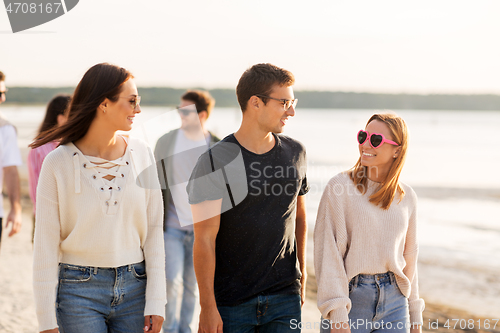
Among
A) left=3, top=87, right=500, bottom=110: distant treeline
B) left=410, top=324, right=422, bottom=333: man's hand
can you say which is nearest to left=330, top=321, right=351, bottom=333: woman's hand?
left=410, top=324, right=422, bottom=333: man's hand

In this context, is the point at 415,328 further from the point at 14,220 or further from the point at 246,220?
the point at 14,220

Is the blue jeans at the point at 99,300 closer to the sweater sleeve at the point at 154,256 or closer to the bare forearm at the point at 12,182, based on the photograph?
the sweater sleeve at the point at 154,256

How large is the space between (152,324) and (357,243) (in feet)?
4.26

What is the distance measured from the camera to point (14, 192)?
4.98 meters

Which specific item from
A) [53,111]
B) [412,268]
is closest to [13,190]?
[53,111]

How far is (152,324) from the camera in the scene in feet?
8.63

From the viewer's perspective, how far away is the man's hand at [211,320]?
2719 mm

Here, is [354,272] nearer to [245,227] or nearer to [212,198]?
[245,227]

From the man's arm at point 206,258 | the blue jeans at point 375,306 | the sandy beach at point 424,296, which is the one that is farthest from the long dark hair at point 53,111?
the blue jeans at point 375,306

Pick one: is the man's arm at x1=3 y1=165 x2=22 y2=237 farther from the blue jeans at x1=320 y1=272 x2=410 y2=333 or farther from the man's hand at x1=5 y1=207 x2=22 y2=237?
the blue jeans at x1=320 y1=272 x2=410 y2=333

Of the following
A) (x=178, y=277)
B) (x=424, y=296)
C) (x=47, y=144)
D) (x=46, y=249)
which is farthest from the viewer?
(x=424, y=296)

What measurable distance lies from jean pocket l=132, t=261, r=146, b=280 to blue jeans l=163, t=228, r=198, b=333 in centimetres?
201

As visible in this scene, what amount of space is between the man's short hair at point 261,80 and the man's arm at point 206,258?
2.40ft

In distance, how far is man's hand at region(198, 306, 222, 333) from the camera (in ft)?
8.92
